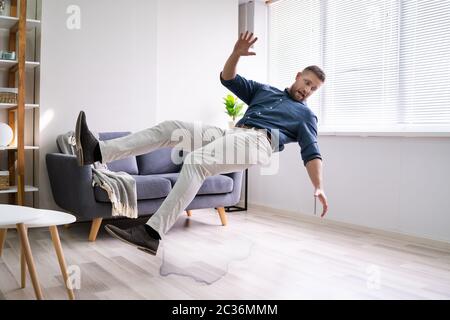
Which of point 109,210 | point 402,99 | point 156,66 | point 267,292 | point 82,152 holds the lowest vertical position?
point 267,292

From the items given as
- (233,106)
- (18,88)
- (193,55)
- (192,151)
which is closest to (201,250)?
(192,151)

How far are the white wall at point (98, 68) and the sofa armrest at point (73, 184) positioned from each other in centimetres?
46

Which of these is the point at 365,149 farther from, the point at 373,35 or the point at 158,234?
the point at 158,234

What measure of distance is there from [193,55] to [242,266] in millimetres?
2818

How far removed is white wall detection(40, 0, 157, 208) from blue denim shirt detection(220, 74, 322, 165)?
1.78 metres

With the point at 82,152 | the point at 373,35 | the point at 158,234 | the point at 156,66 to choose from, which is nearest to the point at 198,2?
the point at 156,66

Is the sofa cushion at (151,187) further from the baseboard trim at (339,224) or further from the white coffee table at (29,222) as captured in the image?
the baseboard trim at (339,224)

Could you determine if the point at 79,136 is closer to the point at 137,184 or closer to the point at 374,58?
the point at 137,184

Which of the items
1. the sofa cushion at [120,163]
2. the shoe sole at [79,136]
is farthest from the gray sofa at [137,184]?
the shoe sole at [79,136]

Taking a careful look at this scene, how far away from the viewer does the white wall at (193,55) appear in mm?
4773

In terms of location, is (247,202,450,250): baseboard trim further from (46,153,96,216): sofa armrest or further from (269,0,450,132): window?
(46,153,96,216): sofa armrest

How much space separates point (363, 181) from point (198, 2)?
2593mm

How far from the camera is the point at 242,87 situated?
2969mm

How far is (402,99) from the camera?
3.88 m
